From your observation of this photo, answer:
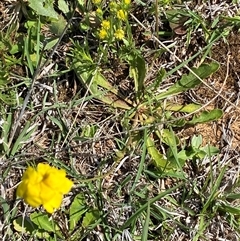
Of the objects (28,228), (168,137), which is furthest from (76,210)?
(168,137)

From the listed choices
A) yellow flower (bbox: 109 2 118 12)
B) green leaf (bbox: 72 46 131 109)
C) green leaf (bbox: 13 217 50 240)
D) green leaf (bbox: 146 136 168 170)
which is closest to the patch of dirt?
green leaf (bbox: 146 136 168 170)

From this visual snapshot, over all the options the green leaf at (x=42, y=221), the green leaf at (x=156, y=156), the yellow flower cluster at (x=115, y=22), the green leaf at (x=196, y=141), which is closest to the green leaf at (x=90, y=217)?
A: the green leaf at (x=42, y=221)

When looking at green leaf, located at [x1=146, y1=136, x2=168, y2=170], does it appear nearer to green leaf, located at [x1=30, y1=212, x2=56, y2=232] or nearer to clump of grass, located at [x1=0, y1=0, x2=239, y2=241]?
clump of grass, located at [x1=0, y1=0, x2=239, y2=241]

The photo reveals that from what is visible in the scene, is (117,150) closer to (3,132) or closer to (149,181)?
(149,181)

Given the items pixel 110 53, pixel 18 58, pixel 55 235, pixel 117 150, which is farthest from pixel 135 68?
pixel 55 235

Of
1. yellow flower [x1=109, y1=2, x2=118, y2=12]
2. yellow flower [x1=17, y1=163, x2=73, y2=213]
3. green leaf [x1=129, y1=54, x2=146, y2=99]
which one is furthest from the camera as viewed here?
green leaf [x1=129, y1=54, x2=146, y2=99]
